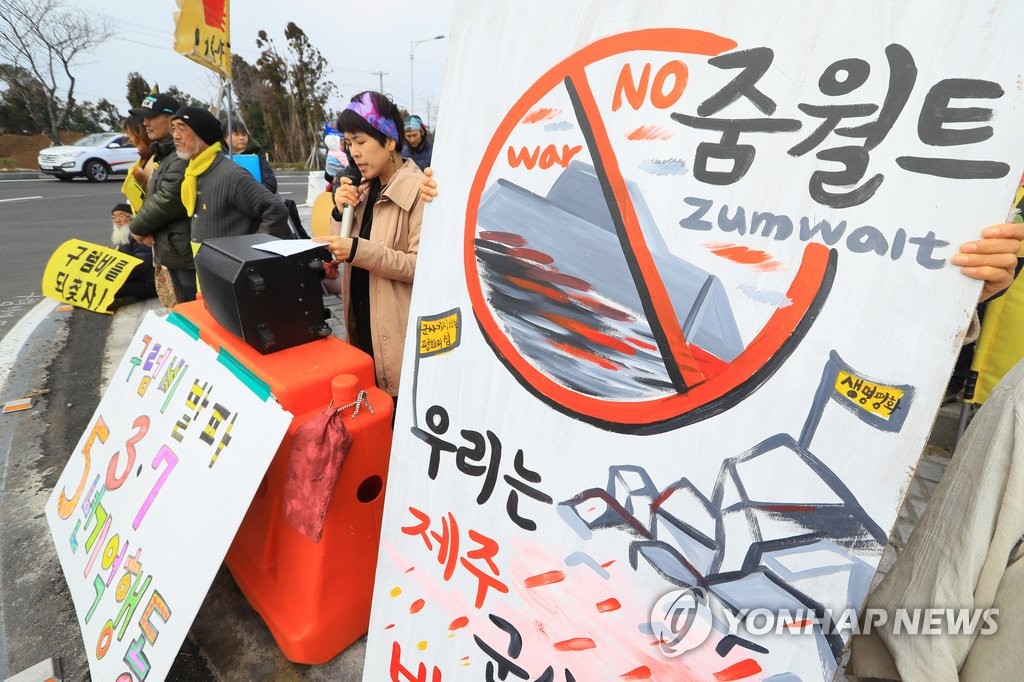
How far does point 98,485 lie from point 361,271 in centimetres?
120

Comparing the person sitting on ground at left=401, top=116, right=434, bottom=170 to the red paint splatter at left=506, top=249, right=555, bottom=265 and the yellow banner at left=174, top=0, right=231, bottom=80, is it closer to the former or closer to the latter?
the yellow banner at left=174, top=0, right=231, bottom=80

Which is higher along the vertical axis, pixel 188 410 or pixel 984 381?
pixel 984 381

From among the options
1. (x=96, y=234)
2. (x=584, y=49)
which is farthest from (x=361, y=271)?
(x=96, y=234)

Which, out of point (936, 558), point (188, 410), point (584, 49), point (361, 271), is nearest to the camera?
point (584, 49)

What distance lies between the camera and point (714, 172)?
0.78m

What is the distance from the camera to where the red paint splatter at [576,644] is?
98 centimetres

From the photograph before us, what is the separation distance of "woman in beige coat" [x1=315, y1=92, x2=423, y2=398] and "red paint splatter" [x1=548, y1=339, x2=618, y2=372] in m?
0.88

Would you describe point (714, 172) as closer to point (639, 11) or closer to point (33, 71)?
point (639, 11)

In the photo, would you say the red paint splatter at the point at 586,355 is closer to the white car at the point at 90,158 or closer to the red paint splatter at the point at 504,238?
the red paint splatter at the point at 504,238

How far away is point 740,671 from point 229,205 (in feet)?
9.55

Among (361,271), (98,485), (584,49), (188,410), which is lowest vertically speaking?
(98,485)

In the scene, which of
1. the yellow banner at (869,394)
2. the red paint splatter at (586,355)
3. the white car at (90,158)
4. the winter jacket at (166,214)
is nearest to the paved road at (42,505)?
the winter jacket at (166,214)

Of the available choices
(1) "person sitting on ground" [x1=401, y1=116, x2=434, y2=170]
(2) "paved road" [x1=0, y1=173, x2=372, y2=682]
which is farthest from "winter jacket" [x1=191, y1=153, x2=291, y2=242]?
(1) "person sitting on ground" [x1=401, y1=116, x2=434, y2=170]

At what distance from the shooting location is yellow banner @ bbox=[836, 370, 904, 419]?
27.3 inches
